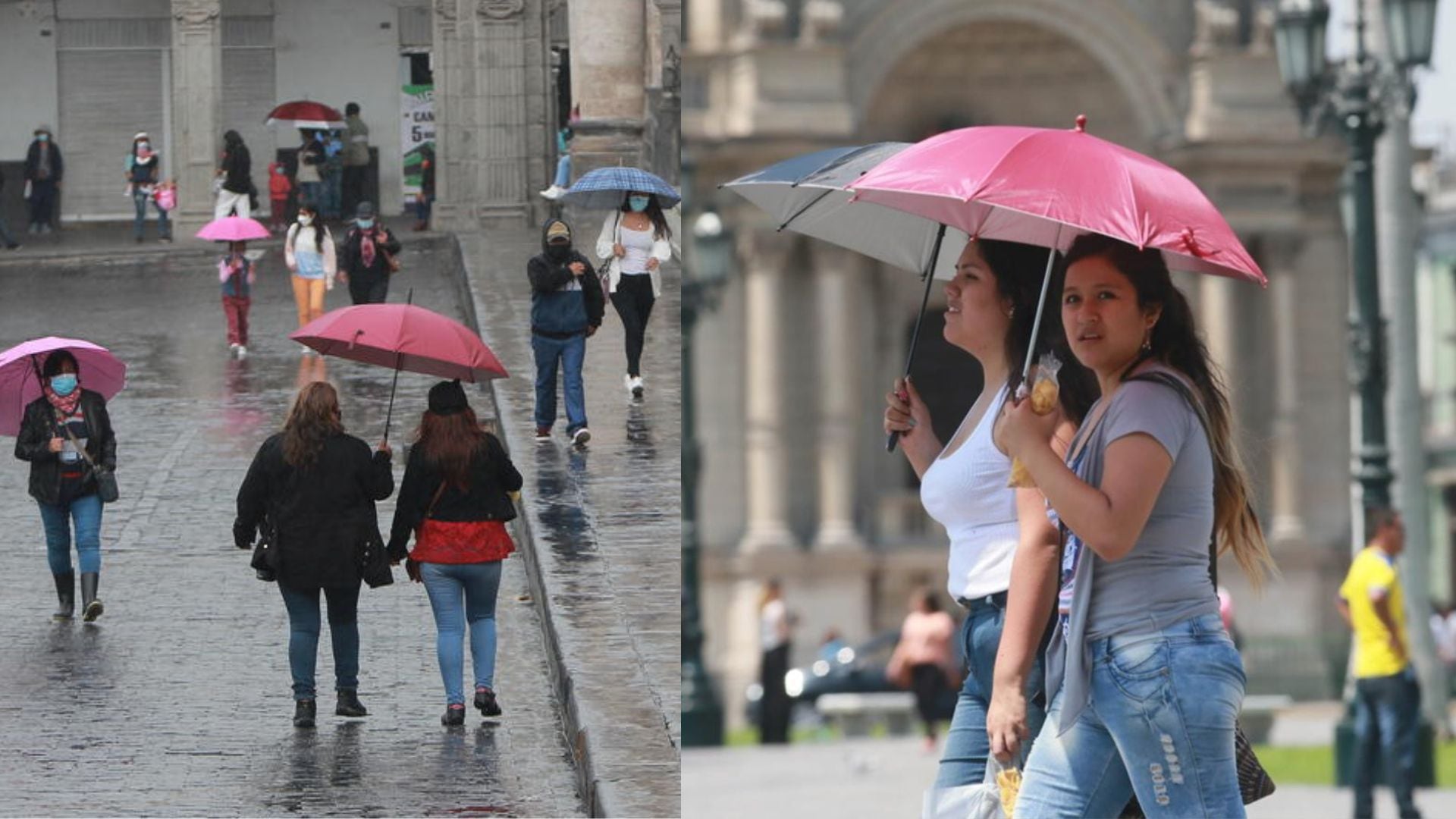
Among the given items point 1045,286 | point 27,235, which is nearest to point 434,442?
point 27,235

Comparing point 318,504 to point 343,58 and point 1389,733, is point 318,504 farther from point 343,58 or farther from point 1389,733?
point 1389,733

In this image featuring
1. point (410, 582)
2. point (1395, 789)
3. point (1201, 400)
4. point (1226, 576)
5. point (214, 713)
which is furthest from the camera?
point (1226, 576)

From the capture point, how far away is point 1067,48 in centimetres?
4162

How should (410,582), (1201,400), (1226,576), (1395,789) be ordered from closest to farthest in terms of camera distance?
(1201,400) < (410,582) < (1395,789) < (1226,576)

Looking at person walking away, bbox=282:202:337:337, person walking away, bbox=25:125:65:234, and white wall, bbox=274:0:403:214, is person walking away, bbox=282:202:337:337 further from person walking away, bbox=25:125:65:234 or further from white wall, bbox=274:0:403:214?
person walking away, bbox=25:125:65:234

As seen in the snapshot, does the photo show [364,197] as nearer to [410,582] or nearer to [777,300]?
[410,582]

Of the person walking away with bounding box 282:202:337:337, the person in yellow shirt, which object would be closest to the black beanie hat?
the person walking away with bounding box 282:202:337:337

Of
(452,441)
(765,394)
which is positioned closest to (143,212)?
(452,441)

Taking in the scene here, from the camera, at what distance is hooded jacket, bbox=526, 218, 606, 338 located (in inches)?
335

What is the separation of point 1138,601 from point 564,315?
3.59 m

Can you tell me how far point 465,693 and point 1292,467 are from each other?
35153 mm

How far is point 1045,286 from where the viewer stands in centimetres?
567

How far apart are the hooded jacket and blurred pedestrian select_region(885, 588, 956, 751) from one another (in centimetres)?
1225

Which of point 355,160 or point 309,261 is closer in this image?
point 355,160
